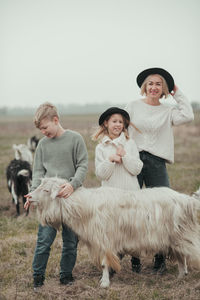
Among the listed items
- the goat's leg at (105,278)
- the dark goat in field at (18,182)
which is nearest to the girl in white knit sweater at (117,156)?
the goat's leg at (105,278)

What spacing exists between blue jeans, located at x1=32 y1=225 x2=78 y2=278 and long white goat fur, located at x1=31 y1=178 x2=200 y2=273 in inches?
7.0

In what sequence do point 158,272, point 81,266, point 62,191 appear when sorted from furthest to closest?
1. point 81,266
2. point 158,272
3. point 62,191

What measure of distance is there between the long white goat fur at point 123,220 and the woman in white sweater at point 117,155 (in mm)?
279

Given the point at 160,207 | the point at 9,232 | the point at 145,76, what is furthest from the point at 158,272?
the point at 9,232

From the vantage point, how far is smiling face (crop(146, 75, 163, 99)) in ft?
15.9

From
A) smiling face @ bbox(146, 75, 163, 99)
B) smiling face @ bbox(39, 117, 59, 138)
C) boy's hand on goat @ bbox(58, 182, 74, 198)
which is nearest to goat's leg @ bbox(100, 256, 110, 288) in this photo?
boy's hand on goat @ bbox(58, 182, 74, 198)

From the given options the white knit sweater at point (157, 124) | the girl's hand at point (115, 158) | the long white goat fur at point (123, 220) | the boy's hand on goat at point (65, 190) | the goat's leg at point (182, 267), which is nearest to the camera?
the boy's hand on goat at point (65, 190)

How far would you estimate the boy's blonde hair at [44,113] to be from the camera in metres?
4.37

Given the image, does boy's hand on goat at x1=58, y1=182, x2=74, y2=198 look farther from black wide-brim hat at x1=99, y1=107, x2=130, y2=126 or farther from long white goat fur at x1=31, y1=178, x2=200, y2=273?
black wide-brim hat at x1=99, y1=107, x2=130, y2=126

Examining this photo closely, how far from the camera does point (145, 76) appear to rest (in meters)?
4.98

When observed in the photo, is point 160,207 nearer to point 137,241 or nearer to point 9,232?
point 137,241

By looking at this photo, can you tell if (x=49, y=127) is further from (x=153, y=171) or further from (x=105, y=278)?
(x=105, y=278)

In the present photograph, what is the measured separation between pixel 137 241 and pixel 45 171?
1562mm

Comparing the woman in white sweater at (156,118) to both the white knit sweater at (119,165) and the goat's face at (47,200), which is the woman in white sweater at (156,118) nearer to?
the white knit sweater at (119,165)
